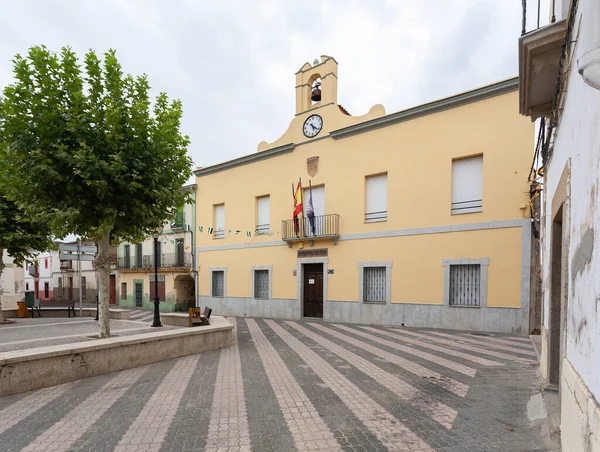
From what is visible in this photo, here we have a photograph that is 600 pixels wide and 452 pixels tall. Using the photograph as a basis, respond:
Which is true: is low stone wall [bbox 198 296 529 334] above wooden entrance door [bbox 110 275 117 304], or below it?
above

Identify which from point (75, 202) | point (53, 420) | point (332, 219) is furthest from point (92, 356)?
point (332, 219)

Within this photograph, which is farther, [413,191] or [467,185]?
[413,191]

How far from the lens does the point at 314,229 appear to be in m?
14.8

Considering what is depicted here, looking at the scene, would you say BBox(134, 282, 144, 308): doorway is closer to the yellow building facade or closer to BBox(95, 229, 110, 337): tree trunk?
the yellow building facade

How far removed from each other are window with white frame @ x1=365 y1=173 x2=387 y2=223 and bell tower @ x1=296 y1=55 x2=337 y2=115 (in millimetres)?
4199

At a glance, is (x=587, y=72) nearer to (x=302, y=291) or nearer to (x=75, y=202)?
(x=75, y=202)

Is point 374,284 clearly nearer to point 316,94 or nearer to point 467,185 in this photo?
point 467,185

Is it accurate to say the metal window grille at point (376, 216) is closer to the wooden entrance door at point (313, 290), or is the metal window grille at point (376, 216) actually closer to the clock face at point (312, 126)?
the wooden entrance door at point (313, 290)

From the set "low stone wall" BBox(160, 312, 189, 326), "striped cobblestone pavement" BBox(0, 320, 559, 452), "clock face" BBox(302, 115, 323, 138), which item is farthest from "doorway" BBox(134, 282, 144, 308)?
"striped cobblestone pavement" BBox(0, 320, 559, 452)

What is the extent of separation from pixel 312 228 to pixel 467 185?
6.33 meters

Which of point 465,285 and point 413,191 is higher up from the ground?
point 413,191

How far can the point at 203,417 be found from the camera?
431 cm

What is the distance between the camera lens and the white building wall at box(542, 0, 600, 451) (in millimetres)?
2227

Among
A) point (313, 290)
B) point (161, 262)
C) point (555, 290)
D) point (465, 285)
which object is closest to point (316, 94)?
point (313, 290)
